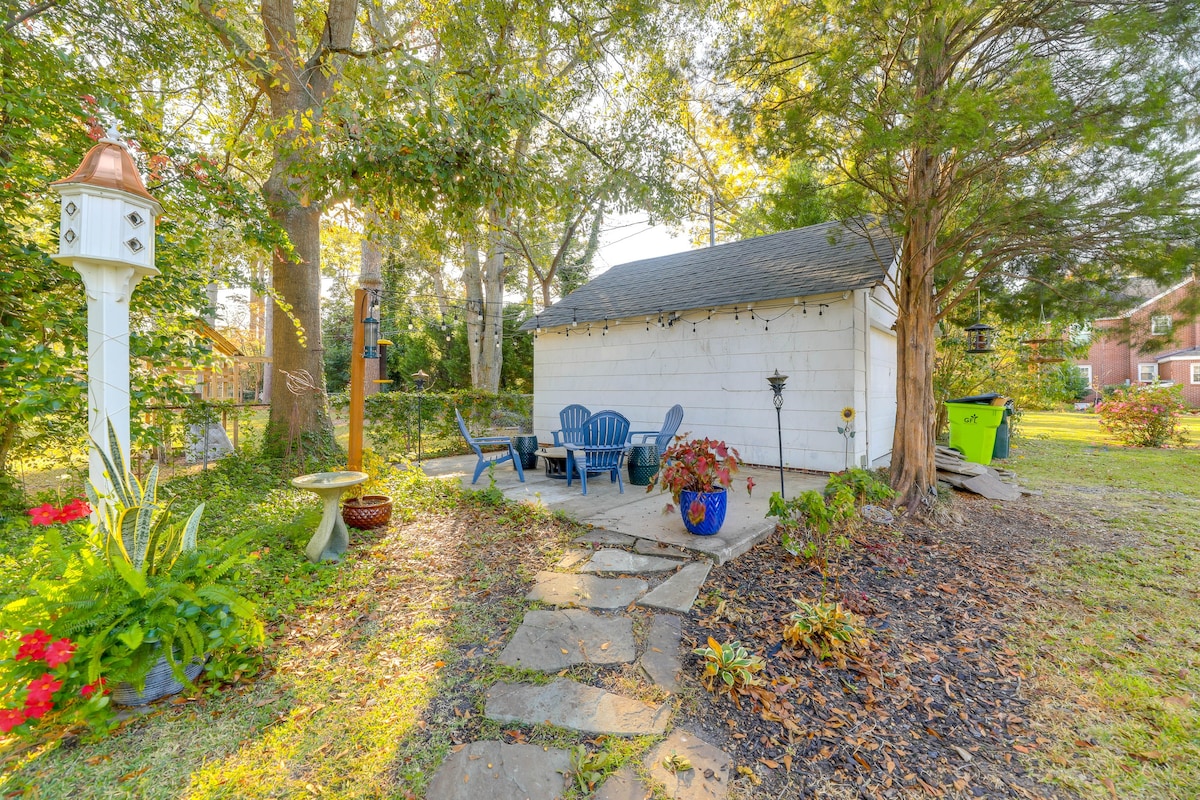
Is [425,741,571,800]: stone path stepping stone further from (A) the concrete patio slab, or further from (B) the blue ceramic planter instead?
(B) the blue ceramic planter

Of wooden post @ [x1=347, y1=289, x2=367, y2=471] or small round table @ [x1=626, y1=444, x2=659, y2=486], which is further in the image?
→ small round table @ [x1=626, y1=444, x2=659, y2=486]

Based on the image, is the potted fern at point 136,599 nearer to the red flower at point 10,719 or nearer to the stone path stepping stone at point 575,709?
the red flower at point 10,719

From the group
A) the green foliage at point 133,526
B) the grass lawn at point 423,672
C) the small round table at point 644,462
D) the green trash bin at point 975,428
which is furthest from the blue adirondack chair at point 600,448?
the green trash bin at point 975,428

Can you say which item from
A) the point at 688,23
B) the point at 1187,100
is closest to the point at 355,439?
the point at 1187,100

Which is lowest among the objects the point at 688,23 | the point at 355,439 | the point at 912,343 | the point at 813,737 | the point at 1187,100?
the point at 813,737

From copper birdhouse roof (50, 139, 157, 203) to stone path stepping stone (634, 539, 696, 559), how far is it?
3420mm

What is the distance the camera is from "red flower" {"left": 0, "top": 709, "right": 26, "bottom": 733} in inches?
60.7

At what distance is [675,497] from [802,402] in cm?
350

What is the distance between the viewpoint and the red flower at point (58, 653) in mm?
1574

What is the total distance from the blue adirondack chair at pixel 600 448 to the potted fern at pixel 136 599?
11.3 ft

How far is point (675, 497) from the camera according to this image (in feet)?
12.0

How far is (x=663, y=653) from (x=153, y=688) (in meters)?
2.11

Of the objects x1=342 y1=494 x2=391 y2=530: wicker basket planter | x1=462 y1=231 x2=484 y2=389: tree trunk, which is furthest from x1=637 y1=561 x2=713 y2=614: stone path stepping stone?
x1=462 y1=231 x2=484 y2=389: tree trunk

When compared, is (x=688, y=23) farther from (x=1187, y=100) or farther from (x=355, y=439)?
(x=355, y=439)
